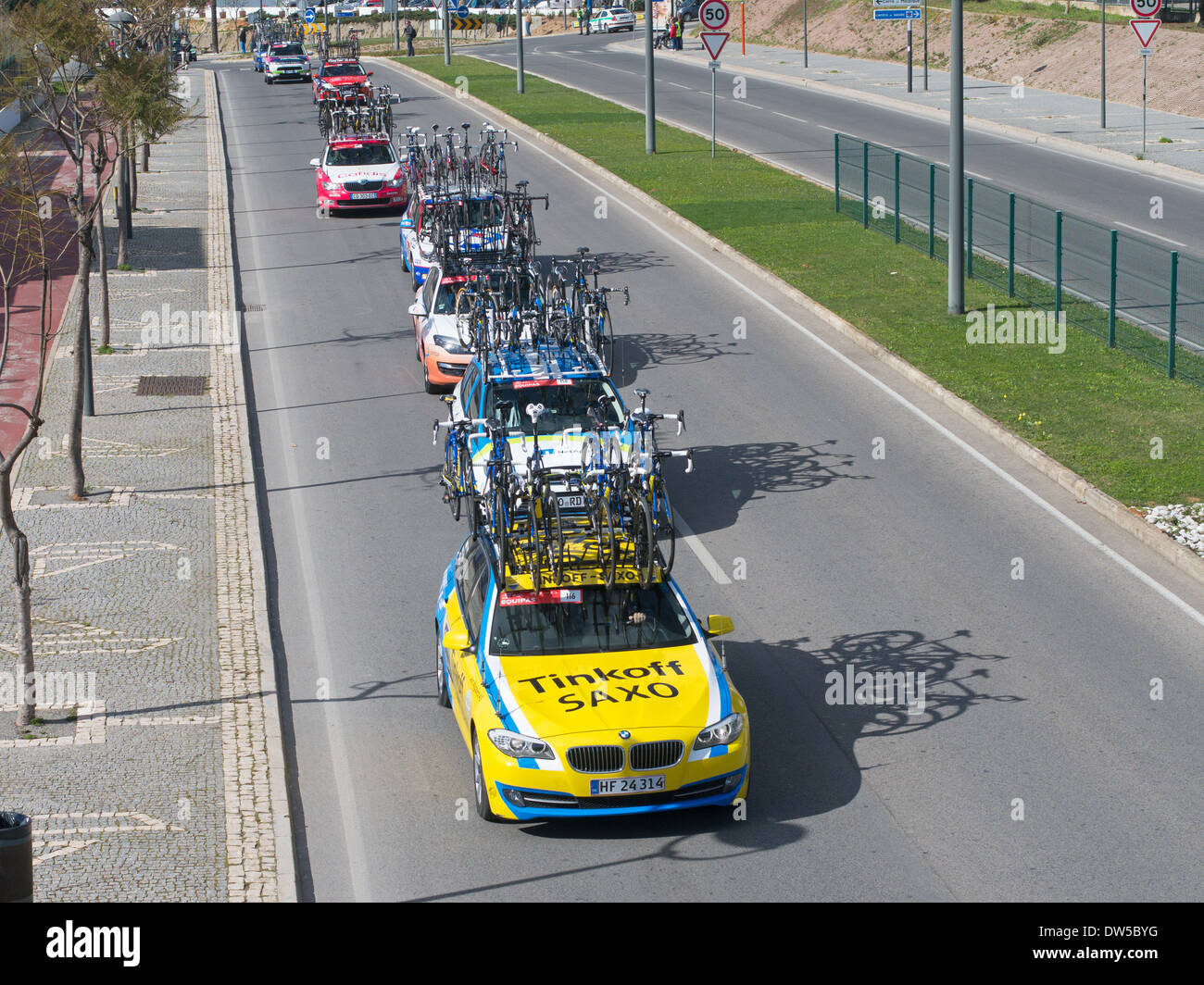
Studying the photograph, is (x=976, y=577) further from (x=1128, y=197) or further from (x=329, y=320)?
(x=1128, y=197)

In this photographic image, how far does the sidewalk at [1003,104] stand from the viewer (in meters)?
40.3

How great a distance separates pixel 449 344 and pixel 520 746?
39.1 ft

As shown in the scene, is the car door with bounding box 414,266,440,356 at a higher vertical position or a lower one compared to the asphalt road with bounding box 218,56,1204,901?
higher

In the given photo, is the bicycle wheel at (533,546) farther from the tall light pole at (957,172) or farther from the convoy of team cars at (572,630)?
the tall light pole at (957,172)

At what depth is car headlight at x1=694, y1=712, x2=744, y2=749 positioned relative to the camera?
10.3 metres

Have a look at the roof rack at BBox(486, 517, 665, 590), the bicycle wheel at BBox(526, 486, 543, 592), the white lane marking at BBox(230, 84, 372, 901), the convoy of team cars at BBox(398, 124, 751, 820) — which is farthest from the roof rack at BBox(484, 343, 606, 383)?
the roof rack at BBox(486, 517, 665, 590)

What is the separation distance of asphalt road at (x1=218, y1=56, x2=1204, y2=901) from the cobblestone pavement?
408 mm

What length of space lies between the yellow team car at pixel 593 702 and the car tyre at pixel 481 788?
0.01 metres

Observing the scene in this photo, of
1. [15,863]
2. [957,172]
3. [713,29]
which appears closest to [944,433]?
[957,172]

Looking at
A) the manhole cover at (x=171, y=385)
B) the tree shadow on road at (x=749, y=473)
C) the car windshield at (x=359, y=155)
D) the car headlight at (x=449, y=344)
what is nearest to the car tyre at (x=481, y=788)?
the tree shadow on road at (x=749, y=473)

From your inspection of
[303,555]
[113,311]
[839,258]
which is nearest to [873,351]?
[839,258]

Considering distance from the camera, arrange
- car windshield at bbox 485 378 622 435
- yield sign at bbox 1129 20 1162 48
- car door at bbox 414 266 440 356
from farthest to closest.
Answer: yield sign at bbox 1129 20 1162 48
car door at bbox 414 266 440 356
car windshield at bbox 485 378 622 435

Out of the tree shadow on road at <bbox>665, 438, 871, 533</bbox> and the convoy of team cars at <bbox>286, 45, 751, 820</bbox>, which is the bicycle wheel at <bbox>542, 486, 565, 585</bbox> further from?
the tree shadow on road at <bbox>665, 438, 871, 533</bbox>
